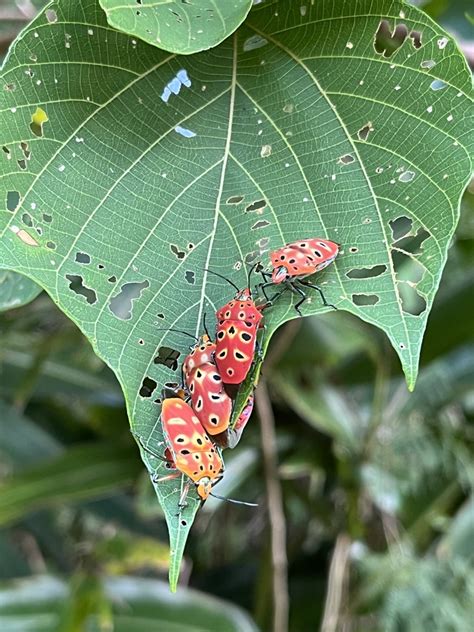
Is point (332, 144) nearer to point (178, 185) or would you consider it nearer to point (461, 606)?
point (178, 185)

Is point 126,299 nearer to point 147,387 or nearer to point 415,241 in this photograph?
point 147,387

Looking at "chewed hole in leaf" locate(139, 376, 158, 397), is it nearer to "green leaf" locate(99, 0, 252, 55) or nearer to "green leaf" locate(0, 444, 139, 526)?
"green leaf" locate(99, 0, 252, 55)

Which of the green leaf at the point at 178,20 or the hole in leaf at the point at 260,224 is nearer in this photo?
the green leaf at the point at 178,20

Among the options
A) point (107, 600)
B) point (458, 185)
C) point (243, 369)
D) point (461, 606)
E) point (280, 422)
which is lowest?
point (107, 600)

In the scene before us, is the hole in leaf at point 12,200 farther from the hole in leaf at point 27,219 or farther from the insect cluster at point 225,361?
the insect cluster at point 225,361

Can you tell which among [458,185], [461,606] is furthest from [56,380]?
[458,185]

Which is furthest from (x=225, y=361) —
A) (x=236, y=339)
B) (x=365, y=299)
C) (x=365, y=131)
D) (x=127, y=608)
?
(x=127, y=608)

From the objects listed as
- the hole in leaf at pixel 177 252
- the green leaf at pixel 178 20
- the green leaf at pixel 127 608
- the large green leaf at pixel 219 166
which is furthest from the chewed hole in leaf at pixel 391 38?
the green leaf at pixel 127 608
